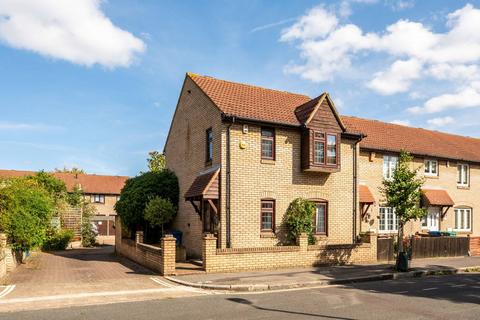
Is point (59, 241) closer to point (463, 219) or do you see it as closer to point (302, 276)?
point (302, 276)

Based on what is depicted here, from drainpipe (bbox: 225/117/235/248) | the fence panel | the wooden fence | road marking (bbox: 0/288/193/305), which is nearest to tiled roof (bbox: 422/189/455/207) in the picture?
the wooden fence

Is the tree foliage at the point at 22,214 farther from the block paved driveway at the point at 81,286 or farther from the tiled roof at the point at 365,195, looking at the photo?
the tiled roof at the point at 365,195

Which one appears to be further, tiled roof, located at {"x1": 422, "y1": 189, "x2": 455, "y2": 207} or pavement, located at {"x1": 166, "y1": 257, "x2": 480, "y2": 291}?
tiled roof, located at {"x1": 422, "y1": 189, "x2": 455, "y2": 207}

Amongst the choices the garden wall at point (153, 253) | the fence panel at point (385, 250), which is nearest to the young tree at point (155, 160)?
the garden wall at point (153, 253)

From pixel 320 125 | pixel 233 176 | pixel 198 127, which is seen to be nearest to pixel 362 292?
pixel 233 176

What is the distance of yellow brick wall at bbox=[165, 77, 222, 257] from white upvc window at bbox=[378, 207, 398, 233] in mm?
10972

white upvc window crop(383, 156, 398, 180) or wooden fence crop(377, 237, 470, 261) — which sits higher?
white upvc window crop(383, 156, 398, 180)

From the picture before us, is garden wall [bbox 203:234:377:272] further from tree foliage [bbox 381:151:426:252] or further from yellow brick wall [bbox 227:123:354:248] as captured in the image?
tree foliage [bbox 381:151:426:252]

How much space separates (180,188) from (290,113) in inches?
286

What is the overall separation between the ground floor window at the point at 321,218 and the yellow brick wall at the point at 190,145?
5434mm

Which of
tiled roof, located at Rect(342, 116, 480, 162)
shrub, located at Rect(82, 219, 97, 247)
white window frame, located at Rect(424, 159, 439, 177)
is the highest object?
tiled roof, located at Rect(342, 116, 480, 162)

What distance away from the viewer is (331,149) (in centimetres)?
1967

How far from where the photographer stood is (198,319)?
30.0 feet

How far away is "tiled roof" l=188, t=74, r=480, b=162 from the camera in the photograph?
19011 mm
